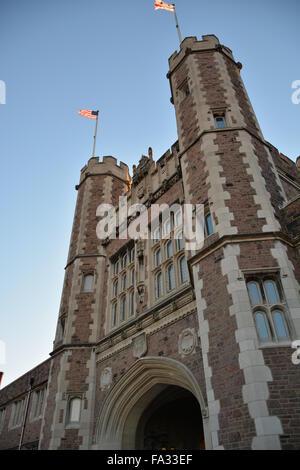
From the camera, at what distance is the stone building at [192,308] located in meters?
6.81

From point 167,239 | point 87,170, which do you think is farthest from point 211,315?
point 87,170

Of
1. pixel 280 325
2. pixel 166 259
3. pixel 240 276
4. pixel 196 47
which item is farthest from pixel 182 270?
pixel 196 47

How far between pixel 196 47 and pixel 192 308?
10.2 m

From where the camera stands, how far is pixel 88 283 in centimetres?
1471

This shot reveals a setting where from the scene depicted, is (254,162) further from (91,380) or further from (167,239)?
(91,380)

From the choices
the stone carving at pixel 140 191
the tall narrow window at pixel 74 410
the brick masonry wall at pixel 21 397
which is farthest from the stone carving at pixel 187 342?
the brick masonry wall at pixel 21 397

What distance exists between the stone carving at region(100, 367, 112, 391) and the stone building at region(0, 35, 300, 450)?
5 centimetres

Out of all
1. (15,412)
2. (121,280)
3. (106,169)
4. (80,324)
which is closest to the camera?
(80,324)

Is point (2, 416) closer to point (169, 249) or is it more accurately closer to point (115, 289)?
point (115, 289)

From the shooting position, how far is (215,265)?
330 inches

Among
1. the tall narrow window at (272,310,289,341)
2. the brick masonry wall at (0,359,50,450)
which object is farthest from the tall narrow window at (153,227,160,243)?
the brick masonry wall at (0,359,50,450)

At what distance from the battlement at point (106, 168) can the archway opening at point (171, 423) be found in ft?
34.3

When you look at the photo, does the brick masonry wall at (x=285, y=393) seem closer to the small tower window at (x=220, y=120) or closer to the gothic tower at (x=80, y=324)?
the gothic tower at (x=80, y=324)
